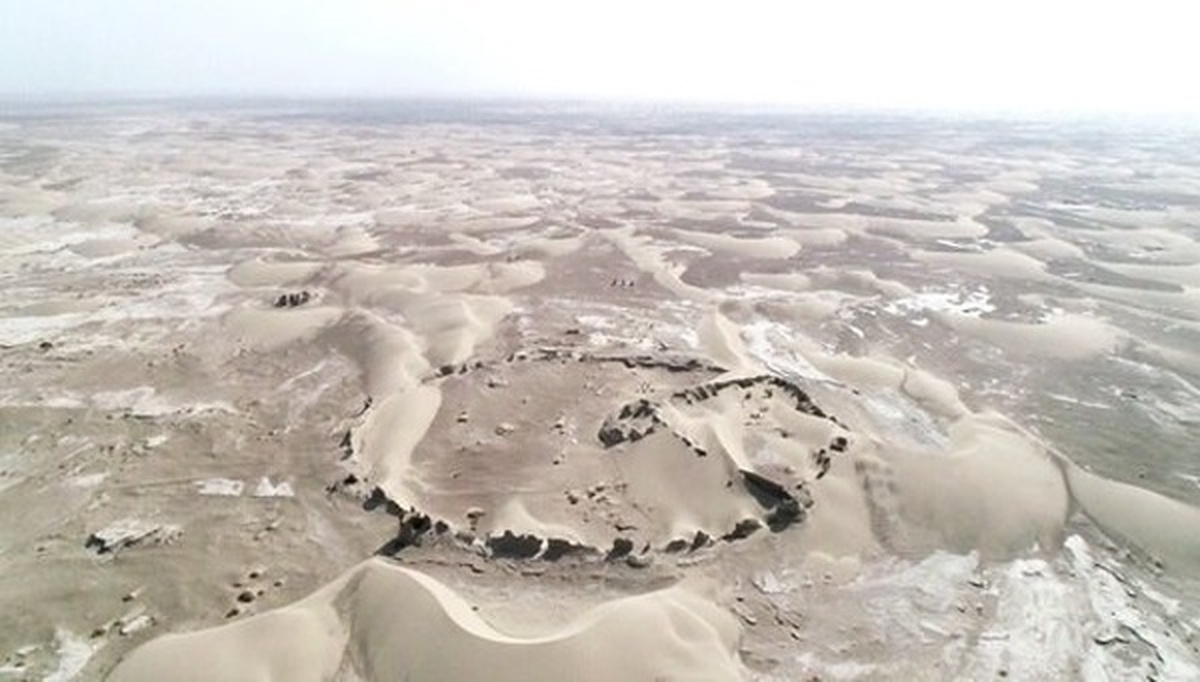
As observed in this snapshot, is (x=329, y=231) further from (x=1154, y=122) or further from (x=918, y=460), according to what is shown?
(x=1154, y=122)

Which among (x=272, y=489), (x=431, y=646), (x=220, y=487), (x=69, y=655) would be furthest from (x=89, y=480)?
(x=431, y=646)

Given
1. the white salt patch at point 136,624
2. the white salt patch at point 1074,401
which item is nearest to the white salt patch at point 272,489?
the white salt patch at point 136,624

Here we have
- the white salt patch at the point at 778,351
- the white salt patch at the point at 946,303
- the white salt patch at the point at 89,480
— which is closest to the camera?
the white salt patch at the point at 89,480

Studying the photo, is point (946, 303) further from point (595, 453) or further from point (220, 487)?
point (220, 487)

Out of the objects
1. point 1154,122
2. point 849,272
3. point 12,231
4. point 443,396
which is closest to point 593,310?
point 443,396

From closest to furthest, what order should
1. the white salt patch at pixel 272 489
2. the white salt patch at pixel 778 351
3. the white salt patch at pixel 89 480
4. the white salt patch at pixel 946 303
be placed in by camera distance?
1. the white salt patch at pixel 272 489
2. the white salt patch at pixel 89 480
3. the white salt patch at pixel 778 351
4. the white salt patch at pixel 946 303

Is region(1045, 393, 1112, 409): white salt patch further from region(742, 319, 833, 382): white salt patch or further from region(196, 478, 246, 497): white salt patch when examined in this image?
region(196, 478, 246, 497): white salt patch

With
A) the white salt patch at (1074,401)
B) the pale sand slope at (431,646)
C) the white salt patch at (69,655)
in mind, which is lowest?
the white salt patch at (69,655)

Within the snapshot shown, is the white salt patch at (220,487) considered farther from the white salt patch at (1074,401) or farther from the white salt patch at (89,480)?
the white salt patch at (1074,401)
